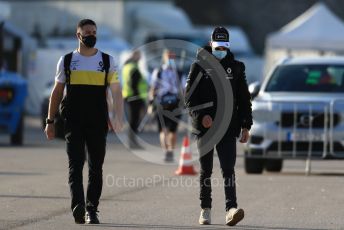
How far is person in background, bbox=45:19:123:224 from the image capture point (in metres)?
12.0

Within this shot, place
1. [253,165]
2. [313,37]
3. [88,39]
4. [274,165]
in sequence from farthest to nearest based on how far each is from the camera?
[313,37], [274,165], [253,165], [88,39]

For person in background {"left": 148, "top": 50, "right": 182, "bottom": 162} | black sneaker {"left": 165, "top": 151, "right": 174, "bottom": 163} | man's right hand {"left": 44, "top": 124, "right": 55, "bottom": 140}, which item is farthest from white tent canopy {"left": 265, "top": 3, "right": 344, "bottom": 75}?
man's right hand {"left": 44, "top": 124, "right": 55, "bottom": 140}

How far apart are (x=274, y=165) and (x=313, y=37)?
51.5ft

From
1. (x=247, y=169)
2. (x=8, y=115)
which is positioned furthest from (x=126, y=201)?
(x=8, y=115)

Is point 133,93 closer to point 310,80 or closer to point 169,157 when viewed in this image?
point 169,157

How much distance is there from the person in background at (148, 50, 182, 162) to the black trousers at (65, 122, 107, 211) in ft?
28.0

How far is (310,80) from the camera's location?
18.9 m

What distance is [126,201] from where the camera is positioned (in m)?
14.1

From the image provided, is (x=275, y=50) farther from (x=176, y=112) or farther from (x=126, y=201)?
(x=126, y=201)

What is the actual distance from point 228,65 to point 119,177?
5.62 meters

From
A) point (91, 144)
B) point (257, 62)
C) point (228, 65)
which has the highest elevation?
point (228, 65)

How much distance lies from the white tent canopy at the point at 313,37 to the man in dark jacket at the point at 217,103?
22222mm

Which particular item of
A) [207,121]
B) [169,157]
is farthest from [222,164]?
[169,157]

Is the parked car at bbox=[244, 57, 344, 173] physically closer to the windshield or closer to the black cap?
the windshield
